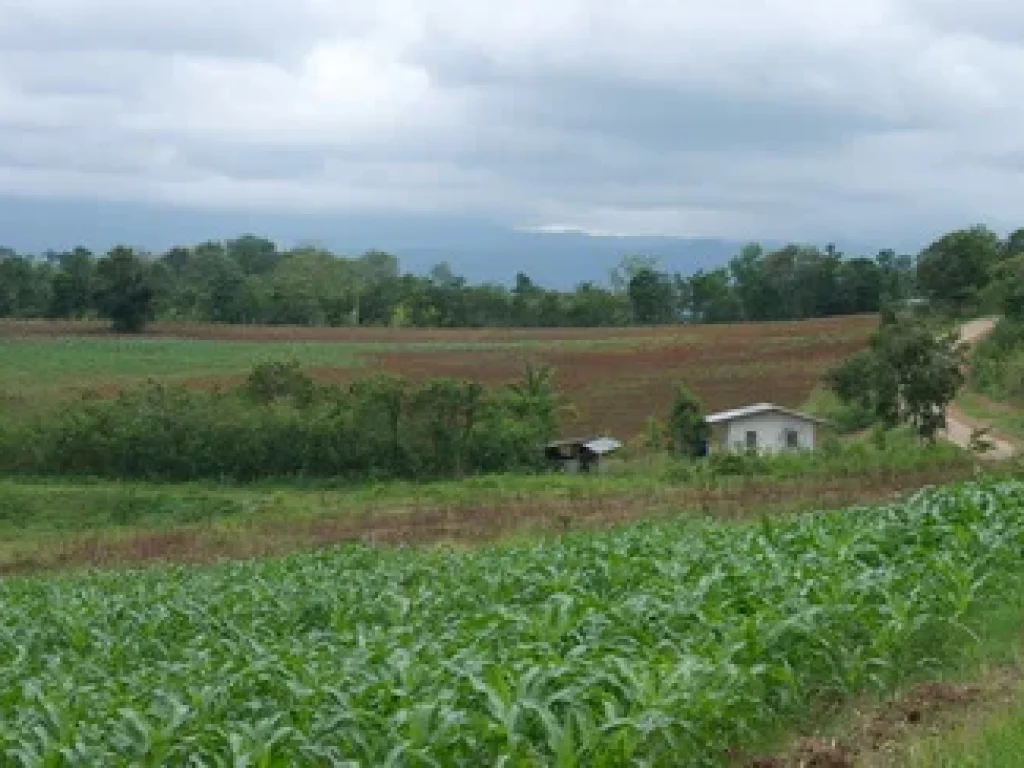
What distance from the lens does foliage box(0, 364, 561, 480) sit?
147 ft

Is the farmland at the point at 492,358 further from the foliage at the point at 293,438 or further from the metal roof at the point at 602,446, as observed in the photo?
the foliage at the point at 293,438

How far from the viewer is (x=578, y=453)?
46750 millimetres

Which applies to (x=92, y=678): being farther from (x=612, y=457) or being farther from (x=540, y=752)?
(x=612, y=457)

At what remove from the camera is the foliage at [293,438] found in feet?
147

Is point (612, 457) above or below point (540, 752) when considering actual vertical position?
below

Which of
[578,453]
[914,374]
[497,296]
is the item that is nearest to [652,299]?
[497,296]

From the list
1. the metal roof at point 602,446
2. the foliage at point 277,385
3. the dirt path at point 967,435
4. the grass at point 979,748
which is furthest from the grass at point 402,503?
the grass at point 979,748

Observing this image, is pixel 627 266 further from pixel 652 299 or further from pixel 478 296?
pixel 478 296

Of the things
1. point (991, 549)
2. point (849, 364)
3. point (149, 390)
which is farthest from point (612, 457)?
point (991, 549)

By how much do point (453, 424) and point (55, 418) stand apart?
1301 centimetres

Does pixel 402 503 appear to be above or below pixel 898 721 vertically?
below

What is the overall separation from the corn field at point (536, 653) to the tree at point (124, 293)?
2735 inches

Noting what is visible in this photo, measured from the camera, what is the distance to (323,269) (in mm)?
136250

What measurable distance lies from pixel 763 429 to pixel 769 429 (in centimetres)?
23
